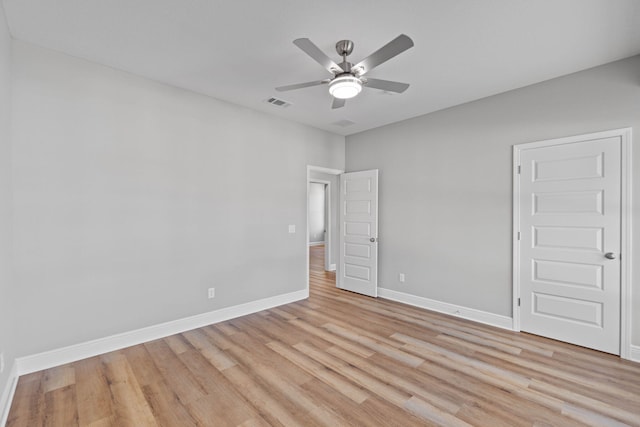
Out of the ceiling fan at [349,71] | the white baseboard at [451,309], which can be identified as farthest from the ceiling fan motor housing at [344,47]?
the white baseboard at [451,309]

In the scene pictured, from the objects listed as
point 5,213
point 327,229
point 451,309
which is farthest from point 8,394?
point 327,229

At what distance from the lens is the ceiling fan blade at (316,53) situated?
192 cm

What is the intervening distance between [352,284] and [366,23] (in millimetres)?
4070

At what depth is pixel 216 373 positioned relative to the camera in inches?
99.9

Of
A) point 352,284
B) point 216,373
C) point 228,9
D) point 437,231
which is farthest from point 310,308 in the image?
point 228,9

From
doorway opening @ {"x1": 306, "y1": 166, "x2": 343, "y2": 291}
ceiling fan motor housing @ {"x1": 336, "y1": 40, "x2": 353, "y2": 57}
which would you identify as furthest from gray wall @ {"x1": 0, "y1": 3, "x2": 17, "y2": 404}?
doorway opening @ {"x1": 306, "y1": 166, "x2": 343, "y2": 291}

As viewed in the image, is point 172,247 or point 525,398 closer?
point 525,398

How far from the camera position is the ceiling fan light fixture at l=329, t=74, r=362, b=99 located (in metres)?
2.39

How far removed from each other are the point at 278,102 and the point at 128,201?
7.10 ft

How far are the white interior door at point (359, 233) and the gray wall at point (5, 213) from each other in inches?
166

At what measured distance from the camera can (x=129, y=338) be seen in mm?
3039

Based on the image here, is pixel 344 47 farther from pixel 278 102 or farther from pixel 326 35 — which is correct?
pixel 278 102

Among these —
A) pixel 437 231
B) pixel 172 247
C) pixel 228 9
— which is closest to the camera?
pixel 228 9

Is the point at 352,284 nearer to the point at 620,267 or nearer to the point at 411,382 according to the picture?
the point at 411,382
